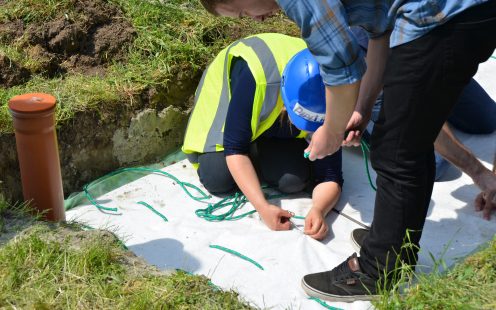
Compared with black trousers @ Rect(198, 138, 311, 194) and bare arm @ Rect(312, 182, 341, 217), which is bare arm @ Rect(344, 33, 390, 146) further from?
black trousers @ Rect(198, 138, 311, 194)

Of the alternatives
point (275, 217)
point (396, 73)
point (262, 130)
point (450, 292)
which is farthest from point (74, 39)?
point (450, 292)

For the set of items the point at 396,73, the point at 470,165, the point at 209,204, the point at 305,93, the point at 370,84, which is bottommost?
the point at 209,204

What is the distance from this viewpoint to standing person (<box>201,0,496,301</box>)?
1.87 m

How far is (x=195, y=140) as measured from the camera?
3.41m

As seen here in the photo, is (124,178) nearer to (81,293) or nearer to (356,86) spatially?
(81,293)

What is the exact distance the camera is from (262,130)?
10.4 feet

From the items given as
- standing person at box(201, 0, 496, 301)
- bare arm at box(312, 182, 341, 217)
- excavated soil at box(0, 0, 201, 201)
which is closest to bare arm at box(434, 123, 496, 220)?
bare arm at box(312, 182, 341, 217)

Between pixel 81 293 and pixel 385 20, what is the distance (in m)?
1.30

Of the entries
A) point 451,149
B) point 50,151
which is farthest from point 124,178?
point 451,149

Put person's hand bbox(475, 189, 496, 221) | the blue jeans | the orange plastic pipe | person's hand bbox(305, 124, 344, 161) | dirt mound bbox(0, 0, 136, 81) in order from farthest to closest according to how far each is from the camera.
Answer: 1. dirt mound bbox(0, 0, 136, 81)
2. the blue jeans
3. person's hand bbox(475, 189, 496, 221)
4. the orange plastic pipe
5. person's hand bbox(305, 124, 344, 161)

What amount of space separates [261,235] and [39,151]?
3.32 feet

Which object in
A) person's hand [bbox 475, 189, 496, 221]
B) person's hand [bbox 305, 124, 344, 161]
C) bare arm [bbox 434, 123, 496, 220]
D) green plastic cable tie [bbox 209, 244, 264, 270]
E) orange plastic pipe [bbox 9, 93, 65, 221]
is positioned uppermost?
person's hand [bbox 305, 124, 344, 161]

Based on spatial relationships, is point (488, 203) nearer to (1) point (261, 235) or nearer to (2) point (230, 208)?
(1) point (261, 235)

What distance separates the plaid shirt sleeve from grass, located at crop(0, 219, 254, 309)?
2.71 feet
